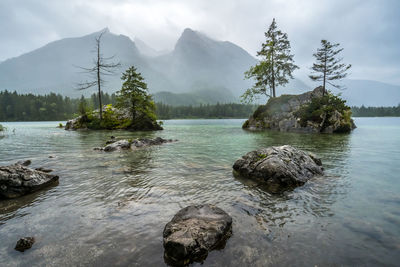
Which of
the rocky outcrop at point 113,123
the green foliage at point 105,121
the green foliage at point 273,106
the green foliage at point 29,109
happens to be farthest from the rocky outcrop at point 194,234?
the green foliage at point 29,109

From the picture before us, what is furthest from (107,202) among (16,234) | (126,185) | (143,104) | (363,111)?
(363,111)

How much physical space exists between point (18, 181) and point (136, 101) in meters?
31.1

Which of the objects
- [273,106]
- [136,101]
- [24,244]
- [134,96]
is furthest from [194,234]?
[273,106]

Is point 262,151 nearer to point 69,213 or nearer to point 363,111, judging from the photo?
point 69,213

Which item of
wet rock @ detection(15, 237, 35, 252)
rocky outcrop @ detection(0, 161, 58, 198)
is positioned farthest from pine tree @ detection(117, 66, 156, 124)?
wet rock @ detection(15, 237, 35, 252)

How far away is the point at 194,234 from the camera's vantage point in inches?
138

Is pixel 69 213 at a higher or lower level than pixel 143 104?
lower

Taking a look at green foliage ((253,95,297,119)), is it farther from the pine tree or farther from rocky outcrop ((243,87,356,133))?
the pine tree

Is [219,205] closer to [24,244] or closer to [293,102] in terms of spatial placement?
[24,244]

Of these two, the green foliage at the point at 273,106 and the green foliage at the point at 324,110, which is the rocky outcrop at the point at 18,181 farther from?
the green foliage at the point at 273,106

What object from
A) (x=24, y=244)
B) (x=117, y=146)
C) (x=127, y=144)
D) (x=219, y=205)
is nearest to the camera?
(x=24, y=244)

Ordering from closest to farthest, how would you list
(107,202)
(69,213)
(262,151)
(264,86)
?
1. (69,213)
2. (107,202)
3. (262,151)
4. (264,86)

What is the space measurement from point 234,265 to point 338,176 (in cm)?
731

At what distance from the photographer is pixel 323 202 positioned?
5461 mm
